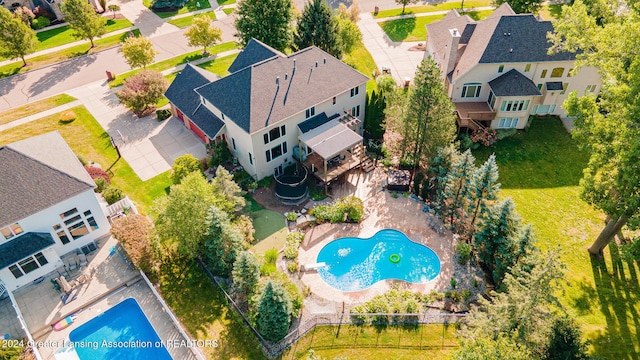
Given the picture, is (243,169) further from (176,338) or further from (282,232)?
(176,338)

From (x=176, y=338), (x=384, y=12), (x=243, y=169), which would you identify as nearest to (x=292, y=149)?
(x=243, y=169)

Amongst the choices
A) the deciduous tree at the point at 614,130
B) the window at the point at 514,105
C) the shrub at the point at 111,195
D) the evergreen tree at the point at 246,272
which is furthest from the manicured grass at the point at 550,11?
the shrub at the point at 111,195

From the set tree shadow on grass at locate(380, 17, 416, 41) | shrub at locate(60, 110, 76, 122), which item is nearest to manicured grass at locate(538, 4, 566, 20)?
tree shadow on grass at locate(380, 17, 416, 41)

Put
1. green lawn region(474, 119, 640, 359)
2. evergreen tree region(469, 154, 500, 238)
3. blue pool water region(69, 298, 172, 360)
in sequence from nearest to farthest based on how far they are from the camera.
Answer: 1. blue pool water region(69, 298, 172, 360)
2. green lawn region(474, 119, 640, 359)
3. evergreen tree region(469, 154, 500, 238)

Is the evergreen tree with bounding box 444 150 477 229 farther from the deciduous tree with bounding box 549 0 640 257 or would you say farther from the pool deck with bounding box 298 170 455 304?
the deciduous tree with bounding box 549 0 640 257

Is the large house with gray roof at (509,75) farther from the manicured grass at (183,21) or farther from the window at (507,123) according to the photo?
the manicured grass at (183,21)

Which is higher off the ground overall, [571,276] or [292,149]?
[292,149]
